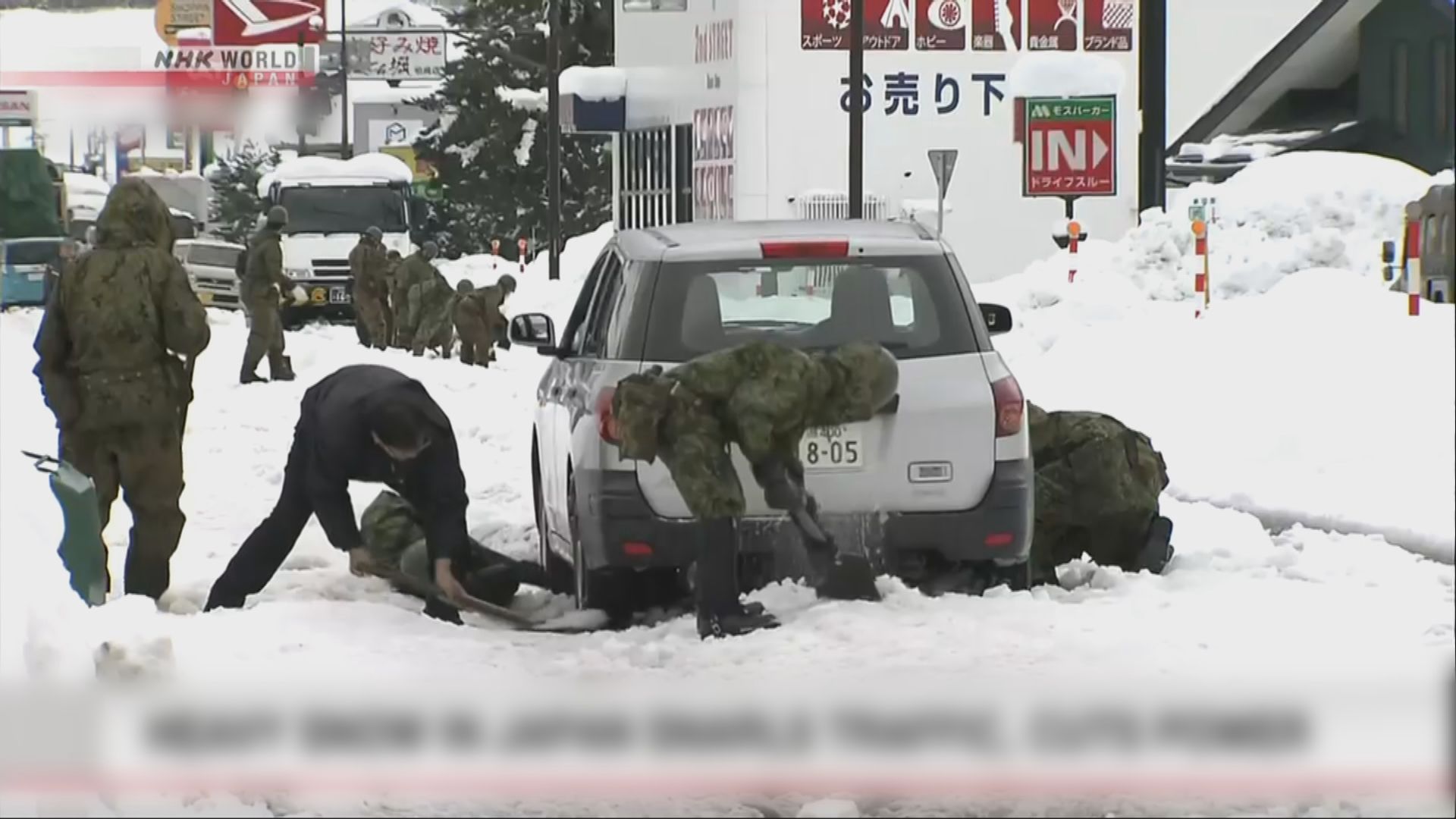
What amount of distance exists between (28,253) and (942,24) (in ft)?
38.6

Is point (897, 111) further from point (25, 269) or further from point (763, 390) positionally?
point (763, 390)

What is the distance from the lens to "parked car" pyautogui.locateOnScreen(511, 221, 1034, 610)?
8.30m

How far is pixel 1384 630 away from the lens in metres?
5.96

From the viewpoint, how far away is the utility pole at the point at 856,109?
2473cm

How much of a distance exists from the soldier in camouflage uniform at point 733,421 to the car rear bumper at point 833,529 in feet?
0.68

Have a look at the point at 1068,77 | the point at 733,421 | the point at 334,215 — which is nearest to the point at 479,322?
the point at 1068,77

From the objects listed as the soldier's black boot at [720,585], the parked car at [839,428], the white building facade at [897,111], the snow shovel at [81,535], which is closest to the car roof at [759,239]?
the parked car at [839,428]

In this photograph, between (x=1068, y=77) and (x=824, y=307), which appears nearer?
(x=824, y=307)

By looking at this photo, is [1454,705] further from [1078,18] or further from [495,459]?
[1078,18]

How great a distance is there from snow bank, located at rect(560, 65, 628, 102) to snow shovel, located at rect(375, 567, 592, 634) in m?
30.9

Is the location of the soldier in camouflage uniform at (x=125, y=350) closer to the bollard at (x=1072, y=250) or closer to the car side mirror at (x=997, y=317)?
the car side mirror at (x=997, y=317)

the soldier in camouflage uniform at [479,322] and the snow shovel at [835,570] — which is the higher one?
the soldier in camouflage uniform at [479,322]

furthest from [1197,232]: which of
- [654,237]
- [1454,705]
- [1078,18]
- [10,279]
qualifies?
[1454,705]

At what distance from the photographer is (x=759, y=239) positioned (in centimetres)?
866
